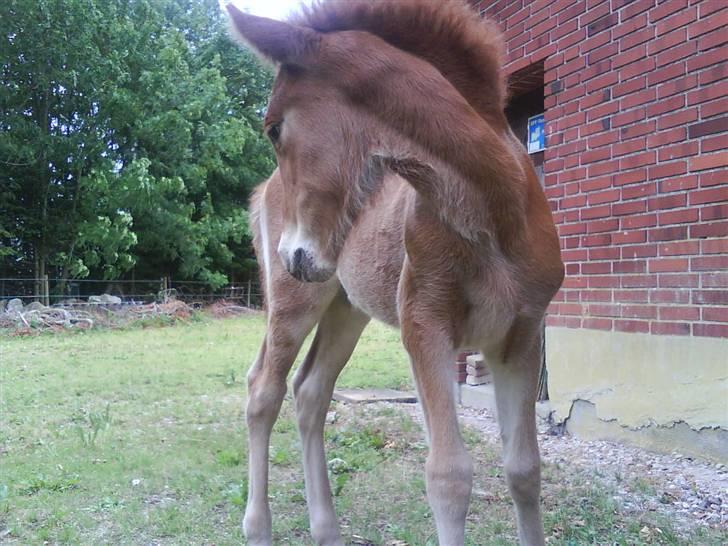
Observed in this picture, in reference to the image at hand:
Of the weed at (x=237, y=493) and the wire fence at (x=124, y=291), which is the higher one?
the wire fence at (x=124, y=291)

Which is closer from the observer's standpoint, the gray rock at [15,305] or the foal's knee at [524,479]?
the foal's knee at [524,479]

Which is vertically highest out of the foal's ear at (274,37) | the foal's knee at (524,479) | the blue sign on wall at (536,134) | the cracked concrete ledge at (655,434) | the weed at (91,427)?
the blue sign on wall at (536,134)

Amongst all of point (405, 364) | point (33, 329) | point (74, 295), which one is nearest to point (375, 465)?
point (405, 364)

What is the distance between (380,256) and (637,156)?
100 inches

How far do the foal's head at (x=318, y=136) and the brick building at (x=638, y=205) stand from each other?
281 centimetres

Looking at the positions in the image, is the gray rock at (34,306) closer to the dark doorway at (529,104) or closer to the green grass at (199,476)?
the green grass at (199,476)

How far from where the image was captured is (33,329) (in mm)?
13453

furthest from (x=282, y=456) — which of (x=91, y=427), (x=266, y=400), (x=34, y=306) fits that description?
(x=34, y=306)

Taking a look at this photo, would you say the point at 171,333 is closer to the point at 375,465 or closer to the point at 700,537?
the point at 375,465

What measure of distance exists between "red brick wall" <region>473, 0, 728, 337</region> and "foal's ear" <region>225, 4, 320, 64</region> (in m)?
2.95

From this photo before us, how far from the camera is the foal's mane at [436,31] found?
2.20 meters

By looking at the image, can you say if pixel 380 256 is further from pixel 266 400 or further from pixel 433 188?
pixel 266 400

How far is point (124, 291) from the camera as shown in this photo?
19344 mm

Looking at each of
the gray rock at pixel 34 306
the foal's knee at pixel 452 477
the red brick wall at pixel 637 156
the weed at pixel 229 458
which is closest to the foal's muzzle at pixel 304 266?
the foal's knee at pixel 452 477
